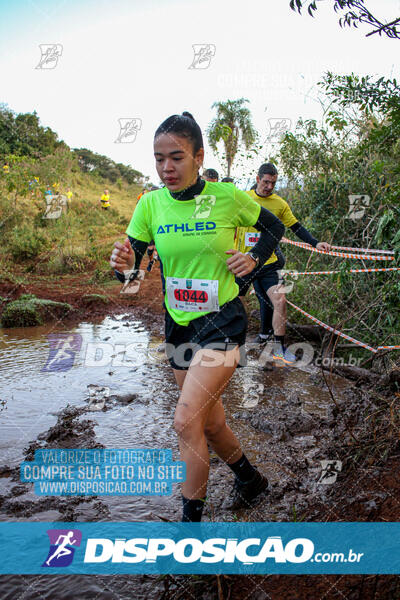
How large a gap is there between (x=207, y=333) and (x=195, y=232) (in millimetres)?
529

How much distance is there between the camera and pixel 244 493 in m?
2.59

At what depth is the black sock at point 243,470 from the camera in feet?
8.25

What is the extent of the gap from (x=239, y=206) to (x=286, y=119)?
21.0 feet

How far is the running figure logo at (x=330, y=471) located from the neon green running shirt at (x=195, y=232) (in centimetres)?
126

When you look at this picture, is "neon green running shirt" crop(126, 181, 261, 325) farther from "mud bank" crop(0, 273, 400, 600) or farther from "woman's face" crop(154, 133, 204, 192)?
"mud bank" crop(0, 273, 400, 600)

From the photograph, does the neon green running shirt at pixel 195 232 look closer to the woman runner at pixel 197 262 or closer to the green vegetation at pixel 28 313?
the woman runner at pixel 197 262

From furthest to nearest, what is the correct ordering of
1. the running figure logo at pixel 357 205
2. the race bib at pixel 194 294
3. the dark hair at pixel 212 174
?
1. the dark hair at pixel 212 174
2. the running figure logo at pixel 357 205
3. the race bib at pixel 194 294

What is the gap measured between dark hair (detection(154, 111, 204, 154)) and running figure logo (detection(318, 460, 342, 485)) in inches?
80.3

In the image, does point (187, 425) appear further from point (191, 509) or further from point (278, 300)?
point (278, 300)

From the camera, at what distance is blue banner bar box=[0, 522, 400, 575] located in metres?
1.81

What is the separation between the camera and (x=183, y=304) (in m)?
2.35

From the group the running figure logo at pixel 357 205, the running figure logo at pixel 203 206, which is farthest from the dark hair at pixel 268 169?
the running figure logo at pixel 203 206

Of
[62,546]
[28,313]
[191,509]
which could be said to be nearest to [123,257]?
[191,509]

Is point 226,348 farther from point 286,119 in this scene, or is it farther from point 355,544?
point 286,119
